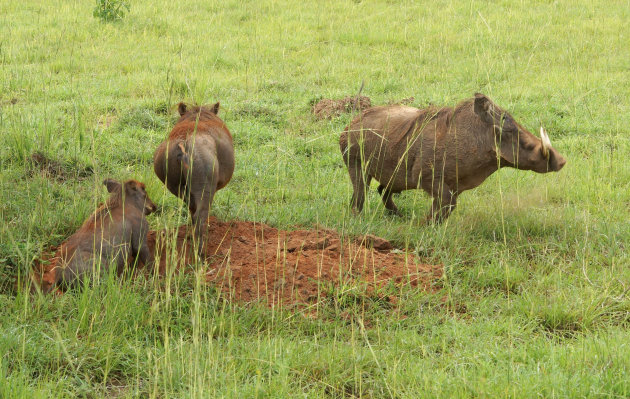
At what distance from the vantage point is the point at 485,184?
732 cm

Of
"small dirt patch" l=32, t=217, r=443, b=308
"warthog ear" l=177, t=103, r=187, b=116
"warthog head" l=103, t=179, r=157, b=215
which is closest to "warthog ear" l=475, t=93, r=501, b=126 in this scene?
"small dirt patch" l=32, t=217, r=443, b=308

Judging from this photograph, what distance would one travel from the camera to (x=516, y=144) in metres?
5.80

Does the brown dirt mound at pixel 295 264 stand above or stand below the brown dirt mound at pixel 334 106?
below

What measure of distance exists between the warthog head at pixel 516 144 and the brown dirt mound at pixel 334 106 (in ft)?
10.1

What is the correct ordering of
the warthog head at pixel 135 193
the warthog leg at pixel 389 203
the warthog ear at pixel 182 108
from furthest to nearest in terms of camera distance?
the warthog leg at pixel 389 203
the warthog ear at pixel 182 108
the warthog head at pixel 135 193

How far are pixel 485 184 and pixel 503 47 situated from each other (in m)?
4.33

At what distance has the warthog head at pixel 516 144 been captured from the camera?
5723 mm

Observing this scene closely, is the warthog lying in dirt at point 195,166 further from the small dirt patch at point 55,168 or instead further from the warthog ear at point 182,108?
the small dirt patch at point 55,168

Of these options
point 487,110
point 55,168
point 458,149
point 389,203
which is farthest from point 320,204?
point 55,168

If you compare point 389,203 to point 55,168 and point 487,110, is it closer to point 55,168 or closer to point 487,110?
point 487,110

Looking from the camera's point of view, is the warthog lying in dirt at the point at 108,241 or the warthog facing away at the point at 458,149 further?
the warthog facing away at the point at 458,149

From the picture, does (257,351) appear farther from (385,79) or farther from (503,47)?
(503,47)

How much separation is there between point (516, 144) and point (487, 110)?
0.36 metres

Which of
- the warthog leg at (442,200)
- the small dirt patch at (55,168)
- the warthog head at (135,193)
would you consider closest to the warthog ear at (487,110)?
the warthog leg at (442,200)
